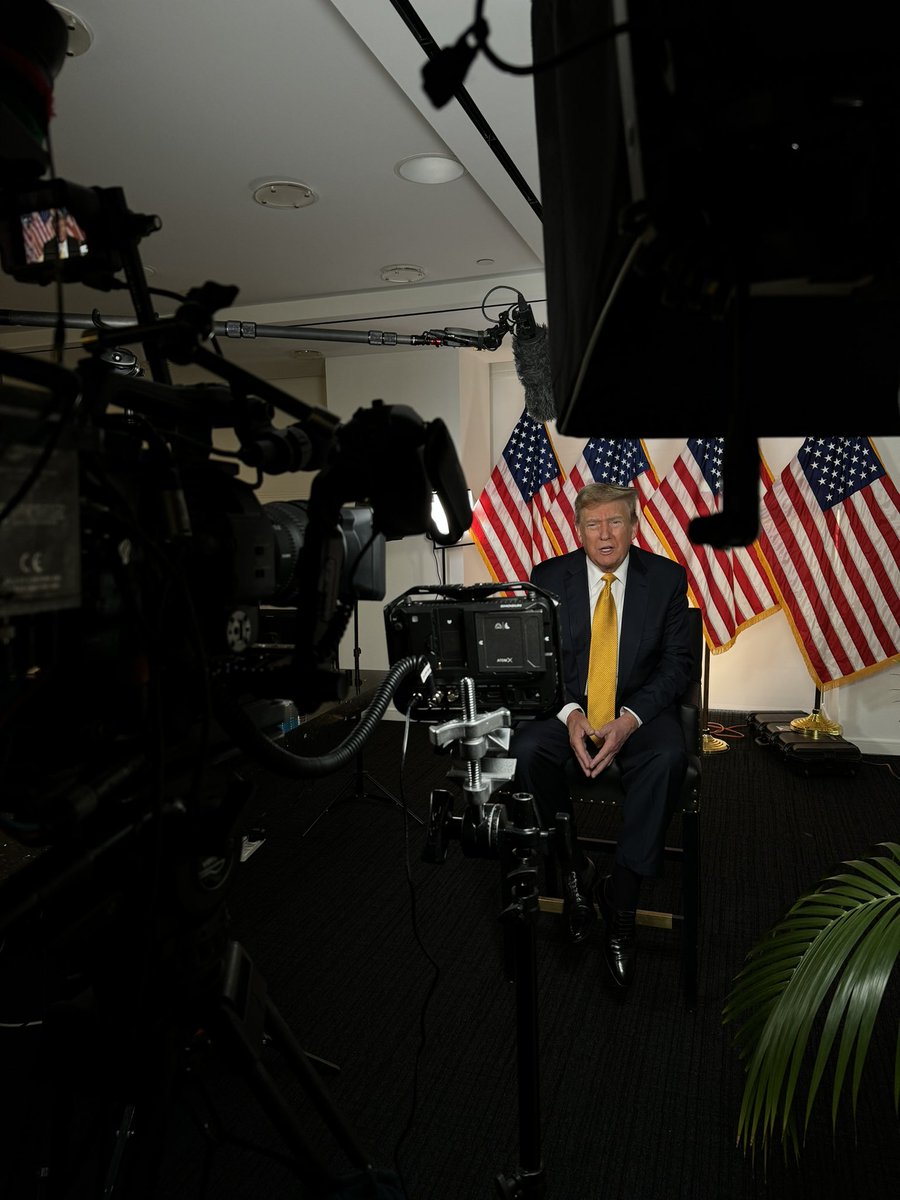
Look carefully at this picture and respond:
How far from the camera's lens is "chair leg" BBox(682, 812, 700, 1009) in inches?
76.4

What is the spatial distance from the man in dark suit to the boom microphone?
3.04ft

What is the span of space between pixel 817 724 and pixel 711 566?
1.01 m

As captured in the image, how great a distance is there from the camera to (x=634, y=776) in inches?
87.9

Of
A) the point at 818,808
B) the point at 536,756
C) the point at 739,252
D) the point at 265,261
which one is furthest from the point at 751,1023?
the point at 265,261

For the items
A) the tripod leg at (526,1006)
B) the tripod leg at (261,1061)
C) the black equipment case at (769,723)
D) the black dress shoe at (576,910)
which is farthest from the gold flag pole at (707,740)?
the tripod leg at (261,1061)

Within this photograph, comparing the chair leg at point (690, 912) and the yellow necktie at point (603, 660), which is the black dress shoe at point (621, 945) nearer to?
the chair leg at point (690, 912)

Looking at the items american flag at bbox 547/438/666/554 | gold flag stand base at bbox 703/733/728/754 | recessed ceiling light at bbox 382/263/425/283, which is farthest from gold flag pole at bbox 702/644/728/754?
recessed ceiling light at bbox 382/263/425/283

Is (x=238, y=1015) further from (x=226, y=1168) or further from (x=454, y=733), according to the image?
(x=226, y=1168)

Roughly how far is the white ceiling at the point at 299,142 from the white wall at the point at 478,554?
0.81 meters

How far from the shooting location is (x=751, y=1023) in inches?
40.3

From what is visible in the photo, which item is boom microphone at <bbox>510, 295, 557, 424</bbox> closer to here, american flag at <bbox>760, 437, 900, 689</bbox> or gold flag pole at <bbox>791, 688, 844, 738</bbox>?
american flag at <bbox>760, 437, 900, 689</bbox>

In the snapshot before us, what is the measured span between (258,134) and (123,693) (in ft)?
7.78

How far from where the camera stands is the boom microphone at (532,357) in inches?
131

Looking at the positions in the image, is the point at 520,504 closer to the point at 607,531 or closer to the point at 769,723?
the point at 769,723
